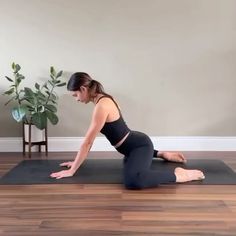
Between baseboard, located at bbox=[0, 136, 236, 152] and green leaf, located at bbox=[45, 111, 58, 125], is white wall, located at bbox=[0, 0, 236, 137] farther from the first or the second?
green leaf, located at bbox=[45, 111, 58, 125]

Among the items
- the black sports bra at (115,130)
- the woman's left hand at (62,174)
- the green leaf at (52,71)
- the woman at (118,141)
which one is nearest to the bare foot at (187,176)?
the woman at (118,141)

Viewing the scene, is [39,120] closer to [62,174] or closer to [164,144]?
[62,174]

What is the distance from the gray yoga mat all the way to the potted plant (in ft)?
1.62

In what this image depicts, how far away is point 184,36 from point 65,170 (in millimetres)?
2085

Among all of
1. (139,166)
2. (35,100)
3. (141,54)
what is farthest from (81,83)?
(141,54)

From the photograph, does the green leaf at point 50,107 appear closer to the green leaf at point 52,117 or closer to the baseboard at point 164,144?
the green leaf at point 52,117

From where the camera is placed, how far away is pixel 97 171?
3252mm

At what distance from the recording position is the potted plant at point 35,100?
3.96 meters

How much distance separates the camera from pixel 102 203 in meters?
2.42

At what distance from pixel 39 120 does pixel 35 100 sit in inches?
A: 9.0


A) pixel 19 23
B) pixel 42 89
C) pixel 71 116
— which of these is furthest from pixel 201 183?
pixel 19 23

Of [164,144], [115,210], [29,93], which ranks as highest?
[29,93]

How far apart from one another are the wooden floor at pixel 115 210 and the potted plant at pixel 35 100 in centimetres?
127

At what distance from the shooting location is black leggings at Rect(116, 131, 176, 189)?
274cm
